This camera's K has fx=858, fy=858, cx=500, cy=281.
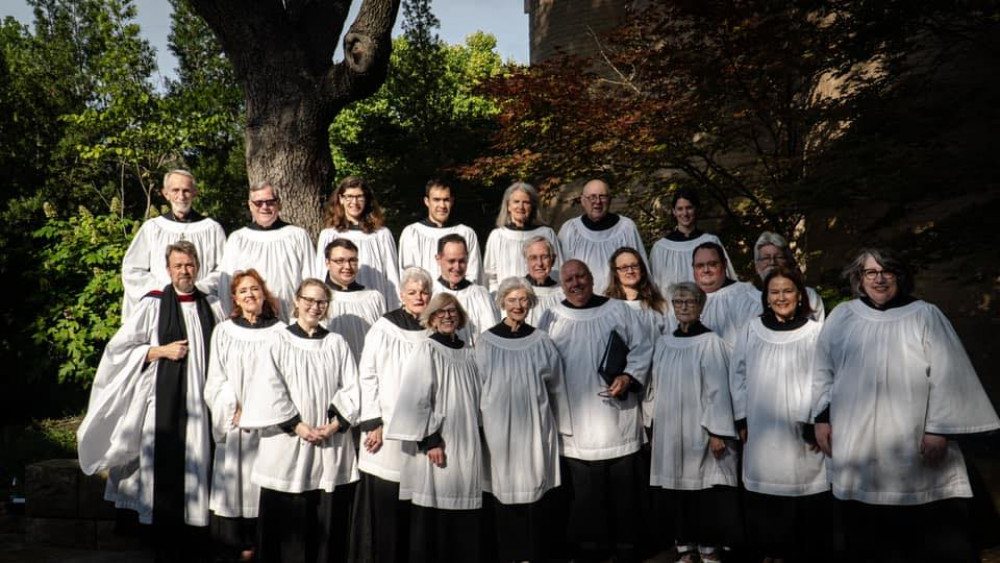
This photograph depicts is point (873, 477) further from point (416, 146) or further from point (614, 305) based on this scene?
point (416, 146)

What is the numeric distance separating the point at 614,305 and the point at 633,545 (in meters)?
1.60

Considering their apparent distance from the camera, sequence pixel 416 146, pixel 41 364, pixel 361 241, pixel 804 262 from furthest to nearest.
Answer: pixel 416 146 → pixel 804 262 → pixel 41 364 → pixel 361 241

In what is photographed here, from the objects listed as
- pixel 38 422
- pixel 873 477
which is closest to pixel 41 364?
pixel 38 422

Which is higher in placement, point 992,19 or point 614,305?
point 992,19

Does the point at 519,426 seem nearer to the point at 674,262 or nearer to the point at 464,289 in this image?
the point at 464,289

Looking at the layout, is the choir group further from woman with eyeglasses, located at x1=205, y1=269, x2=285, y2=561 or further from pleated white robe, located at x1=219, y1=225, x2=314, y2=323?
pleated white robe, located at x1=219, y1=225, x2=314, y2=323

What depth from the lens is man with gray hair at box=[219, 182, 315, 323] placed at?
655cm

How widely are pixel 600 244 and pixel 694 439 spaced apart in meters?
2.09

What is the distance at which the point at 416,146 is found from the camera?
63.4ft

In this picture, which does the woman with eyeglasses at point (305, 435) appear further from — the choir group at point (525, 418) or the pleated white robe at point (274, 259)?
the pleated white robe at point (274, 259)

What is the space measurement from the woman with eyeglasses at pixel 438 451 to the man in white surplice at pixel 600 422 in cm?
73

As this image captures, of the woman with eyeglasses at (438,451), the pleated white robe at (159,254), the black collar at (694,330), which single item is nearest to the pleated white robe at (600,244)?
the black collar at (694,330)

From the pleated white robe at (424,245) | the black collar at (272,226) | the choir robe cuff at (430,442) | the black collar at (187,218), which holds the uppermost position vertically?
the black collar at (187,218)

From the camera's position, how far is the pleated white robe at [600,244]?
7074 mm
